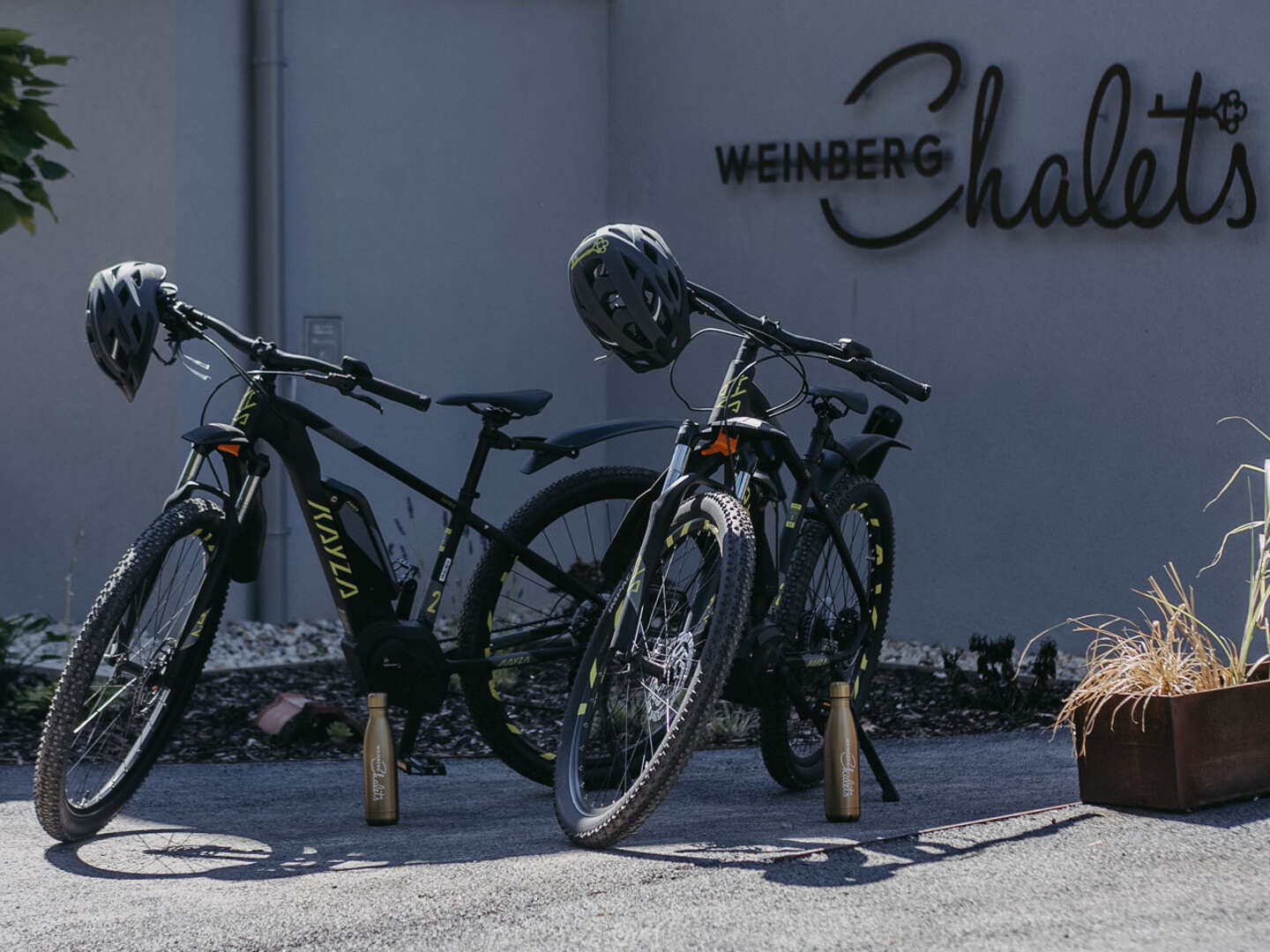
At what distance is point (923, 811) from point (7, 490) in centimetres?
525

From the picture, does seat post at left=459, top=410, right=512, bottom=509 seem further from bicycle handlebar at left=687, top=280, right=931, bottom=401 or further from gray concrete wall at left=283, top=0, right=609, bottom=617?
gray concrete wall at left=283, top=0, right=609, bottom=617

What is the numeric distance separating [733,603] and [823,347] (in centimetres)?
101

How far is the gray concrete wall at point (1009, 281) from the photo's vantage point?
22.0 feet

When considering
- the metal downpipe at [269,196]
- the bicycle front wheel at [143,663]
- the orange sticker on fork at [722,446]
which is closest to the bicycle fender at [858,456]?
the orange sticker on fork at [722,446]

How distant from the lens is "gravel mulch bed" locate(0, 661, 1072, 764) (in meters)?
5.54

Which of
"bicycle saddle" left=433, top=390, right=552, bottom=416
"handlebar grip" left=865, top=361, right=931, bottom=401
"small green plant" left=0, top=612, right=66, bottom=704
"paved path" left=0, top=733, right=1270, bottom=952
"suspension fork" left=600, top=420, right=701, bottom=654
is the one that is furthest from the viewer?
"small green plant" left=0, top=612, right=66, bottom=704

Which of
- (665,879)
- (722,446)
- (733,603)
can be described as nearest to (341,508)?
(722,446)

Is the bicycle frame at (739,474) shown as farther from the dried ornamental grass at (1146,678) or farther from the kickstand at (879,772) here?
the dried ornamental grass at (1146,678)

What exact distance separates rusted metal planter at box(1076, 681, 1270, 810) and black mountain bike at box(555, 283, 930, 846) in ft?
2.11

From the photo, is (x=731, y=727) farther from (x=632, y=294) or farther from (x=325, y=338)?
(x=325, y=338)

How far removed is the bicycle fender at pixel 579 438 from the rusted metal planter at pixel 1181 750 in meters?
1.40

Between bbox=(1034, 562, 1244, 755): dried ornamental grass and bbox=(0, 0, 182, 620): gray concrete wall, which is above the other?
bbox=(0, 0, 182, 620): gray concrete wall

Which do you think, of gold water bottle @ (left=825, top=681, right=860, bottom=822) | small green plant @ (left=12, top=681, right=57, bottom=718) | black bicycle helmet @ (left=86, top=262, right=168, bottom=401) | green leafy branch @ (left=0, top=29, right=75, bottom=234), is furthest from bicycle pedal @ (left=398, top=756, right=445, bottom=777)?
green leafy branch @ (left=0, top=29, right=75, bottom=234)

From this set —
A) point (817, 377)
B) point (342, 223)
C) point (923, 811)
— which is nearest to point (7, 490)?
point (342, 223)
